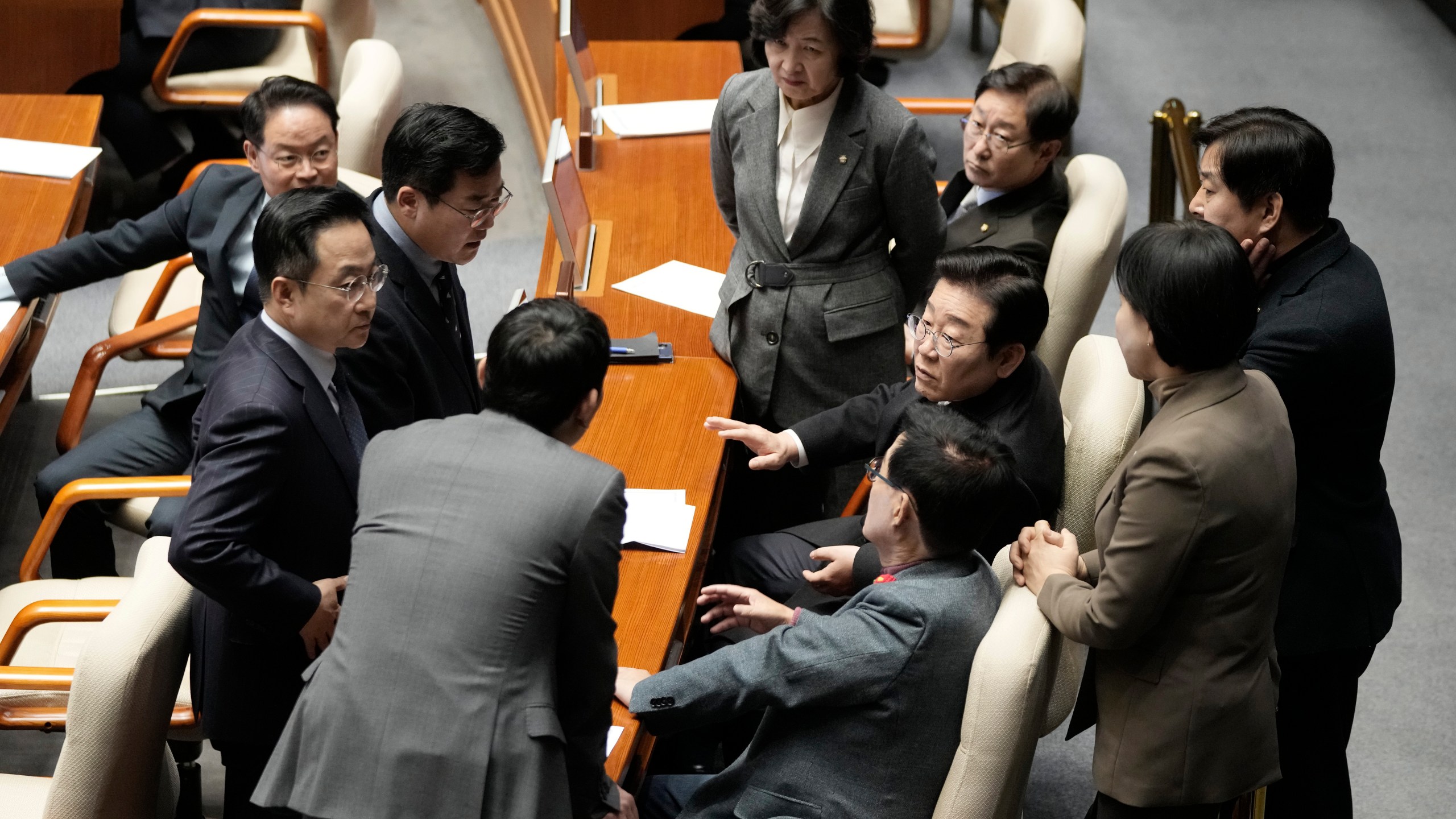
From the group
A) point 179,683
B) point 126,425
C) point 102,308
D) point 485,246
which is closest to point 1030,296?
point 179,683

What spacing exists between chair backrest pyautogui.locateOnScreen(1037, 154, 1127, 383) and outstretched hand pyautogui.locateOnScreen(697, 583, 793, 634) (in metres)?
1.09

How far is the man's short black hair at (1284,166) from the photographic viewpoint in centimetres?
229

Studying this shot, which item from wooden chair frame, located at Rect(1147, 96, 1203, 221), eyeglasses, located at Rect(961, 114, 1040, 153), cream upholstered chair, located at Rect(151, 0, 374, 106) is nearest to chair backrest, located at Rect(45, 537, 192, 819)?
eyeglasses, located at Rect(961, 114, 1040, 153)

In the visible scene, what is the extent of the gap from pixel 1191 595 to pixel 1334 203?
3.97 metres

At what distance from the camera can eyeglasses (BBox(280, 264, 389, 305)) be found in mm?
2170

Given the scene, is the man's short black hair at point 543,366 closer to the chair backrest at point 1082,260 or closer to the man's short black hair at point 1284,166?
the man's short black hair at point 1284,166

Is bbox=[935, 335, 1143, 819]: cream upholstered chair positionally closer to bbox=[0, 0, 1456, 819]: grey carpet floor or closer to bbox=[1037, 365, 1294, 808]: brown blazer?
bbox=[1037, 365, 1294, 808]: brown blazer

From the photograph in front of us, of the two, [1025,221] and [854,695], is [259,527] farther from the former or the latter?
[1025,221]

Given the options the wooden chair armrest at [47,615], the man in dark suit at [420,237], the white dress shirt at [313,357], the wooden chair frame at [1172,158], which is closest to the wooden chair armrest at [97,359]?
the wooden chair armrest at [47,615]

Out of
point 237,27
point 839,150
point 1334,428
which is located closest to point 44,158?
point 237,27

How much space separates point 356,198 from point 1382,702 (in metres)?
2.65

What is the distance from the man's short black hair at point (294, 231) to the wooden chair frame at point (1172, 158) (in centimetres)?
202

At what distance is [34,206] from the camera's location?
359 cm

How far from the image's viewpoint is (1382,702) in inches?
132
